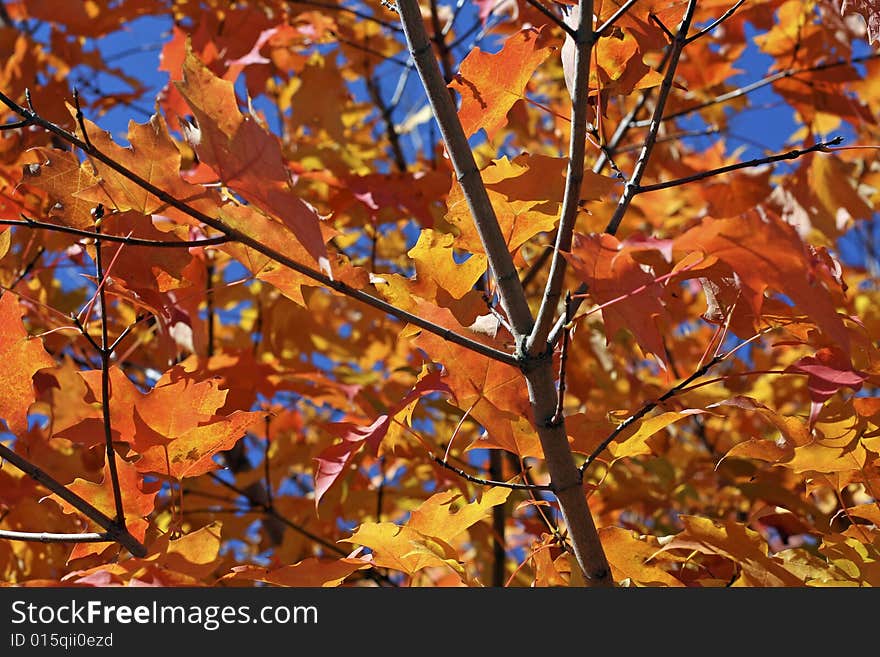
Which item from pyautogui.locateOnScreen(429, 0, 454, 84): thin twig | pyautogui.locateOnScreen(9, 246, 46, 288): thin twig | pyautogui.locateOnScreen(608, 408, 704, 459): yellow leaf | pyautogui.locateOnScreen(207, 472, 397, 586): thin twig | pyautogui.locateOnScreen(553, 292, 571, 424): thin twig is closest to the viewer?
pyautogui.locateOnScreen(553, 292, 571, 424): thin twig

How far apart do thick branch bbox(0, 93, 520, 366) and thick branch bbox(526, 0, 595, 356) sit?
0.05m

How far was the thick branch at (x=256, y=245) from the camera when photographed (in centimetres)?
67

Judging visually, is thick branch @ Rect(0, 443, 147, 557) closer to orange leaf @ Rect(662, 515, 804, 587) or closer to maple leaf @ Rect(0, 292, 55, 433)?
maple leaf @ Rect(0, 292, 55, 433)

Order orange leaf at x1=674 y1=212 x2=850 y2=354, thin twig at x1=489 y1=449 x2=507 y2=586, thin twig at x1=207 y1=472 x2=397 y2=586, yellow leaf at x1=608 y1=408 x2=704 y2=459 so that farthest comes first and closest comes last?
thin twig at x1=489 y1=449 x2=507 y2=586 < thin twig at x1=207 y1=472 x2=397 y2=586 < yellow leaf at x1=608 y1=408 x2=704 y2=459 < orange leaf at x1=674 y1=212 x2=850 y2=354

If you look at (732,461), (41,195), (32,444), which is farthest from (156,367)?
(732,461)

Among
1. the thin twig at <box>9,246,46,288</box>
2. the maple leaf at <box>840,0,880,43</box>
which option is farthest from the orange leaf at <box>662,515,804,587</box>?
the thin twig at <box>9,246,46,288</box>

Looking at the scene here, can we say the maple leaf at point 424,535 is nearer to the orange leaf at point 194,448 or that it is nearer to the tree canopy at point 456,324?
the tree canopy at point 456,324

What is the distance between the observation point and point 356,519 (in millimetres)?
1605

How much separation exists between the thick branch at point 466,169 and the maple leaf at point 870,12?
461 mm

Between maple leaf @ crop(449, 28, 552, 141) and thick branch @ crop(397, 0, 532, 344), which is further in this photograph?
maple leaf @ crop(449, 28, 552, 141)

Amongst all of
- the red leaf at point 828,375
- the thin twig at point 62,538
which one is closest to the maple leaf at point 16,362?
the thin twig at point 62,538

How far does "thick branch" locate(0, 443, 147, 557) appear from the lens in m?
0.78

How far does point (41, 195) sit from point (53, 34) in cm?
68
